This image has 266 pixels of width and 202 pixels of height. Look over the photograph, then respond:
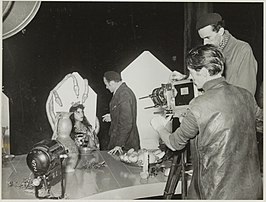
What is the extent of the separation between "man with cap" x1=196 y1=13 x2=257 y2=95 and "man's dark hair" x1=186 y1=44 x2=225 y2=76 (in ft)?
0.27

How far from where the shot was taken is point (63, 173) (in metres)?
1.20

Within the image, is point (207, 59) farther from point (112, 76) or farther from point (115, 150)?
point (115, 150)

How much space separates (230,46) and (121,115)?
0.37 meters

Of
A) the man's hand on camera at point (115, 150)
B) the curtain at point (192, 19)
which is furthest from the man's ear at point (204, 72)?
the man's hand on camera at point (115, 150)

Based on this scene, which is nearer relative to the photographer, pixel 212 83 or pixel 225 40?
pixel 212 83

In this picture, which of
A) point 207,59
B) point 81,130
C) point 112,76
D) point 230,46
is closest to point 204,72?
point 207,59

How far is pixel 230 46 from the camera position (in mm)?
1190

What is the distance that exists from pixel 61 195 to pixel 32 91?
0.31 metres

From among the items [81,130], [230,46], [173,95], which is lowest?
[81,130]

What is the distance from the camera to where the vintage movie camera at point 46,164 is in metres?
1.09

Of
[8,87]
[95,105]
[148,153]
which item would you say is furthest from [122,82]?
[8,87]

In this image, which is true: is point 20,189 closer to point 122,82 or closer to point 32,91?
point 32,91

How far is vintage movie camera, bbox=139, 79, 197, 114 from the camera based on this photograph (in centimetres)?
117

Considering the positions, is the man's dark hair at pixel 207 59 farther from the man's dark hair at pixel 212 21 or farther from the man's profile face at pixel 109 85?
the man's profile face at pixel 109 85
